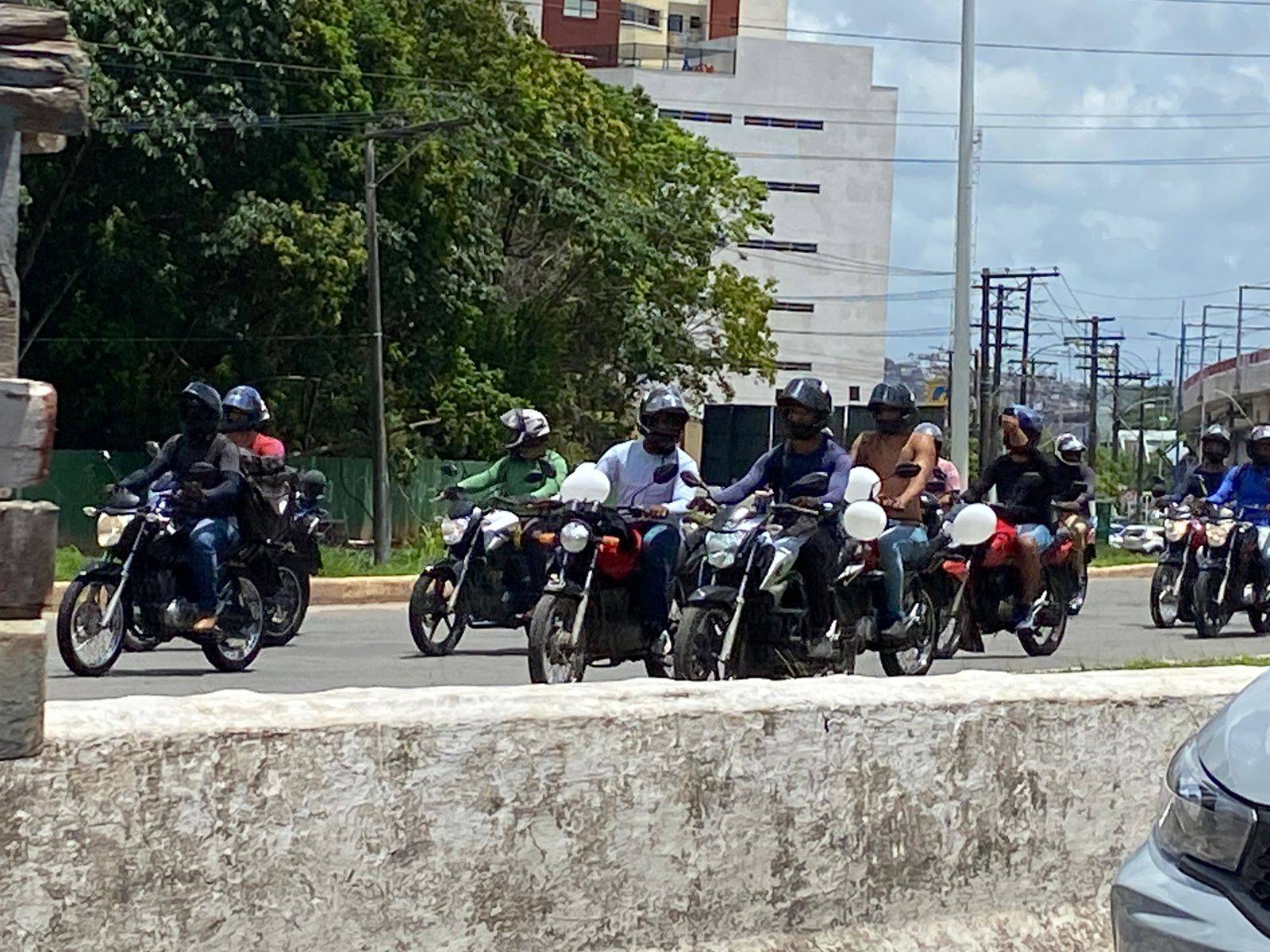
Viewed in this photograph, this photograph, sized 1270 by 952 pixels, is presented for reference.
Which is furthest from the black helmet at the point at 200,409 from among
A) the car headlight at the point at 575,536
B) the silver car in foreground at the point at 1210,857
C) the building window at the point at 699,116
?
the building window at the point at 699,116

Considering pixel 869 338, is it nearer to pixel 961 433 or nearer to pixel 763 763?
pixel 961 433

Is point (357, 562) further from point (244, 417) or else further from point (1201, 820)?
point (1201, 820)

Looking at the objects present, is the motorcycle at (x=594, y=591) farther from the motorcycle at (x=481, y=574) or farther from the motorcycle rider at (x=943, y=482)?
the motorcycle rider at (x=943, y=482)

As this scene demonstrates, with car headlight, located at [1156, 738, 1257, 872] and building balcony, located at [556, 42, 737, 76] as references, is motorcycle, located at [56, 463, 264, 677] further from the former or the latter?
building balcony, located at [556, 42, 737, 76]

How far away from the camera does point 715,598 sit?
1079 cm

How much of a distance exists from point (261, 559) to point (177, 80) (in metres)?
18.1

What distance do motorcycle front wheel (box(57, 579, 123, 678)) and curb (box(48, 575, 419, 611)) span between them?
890 centimetres

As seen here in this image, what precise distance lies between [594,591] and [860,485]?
56.8 inches

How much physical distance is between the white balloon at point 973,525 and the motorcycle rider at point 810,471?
2.32 meters

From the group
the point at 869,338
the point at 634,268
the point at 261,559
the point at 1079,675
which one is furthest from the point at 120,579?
the point at 869,338

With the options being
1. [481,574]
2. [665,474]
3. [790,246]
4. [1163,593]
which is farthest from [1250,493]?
[790,246]

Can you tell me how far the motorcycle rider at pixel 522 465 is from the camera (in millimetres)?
14477

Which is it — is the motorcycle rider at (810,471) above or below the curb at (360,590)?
above

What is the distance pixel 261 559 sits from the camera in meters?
14.0
